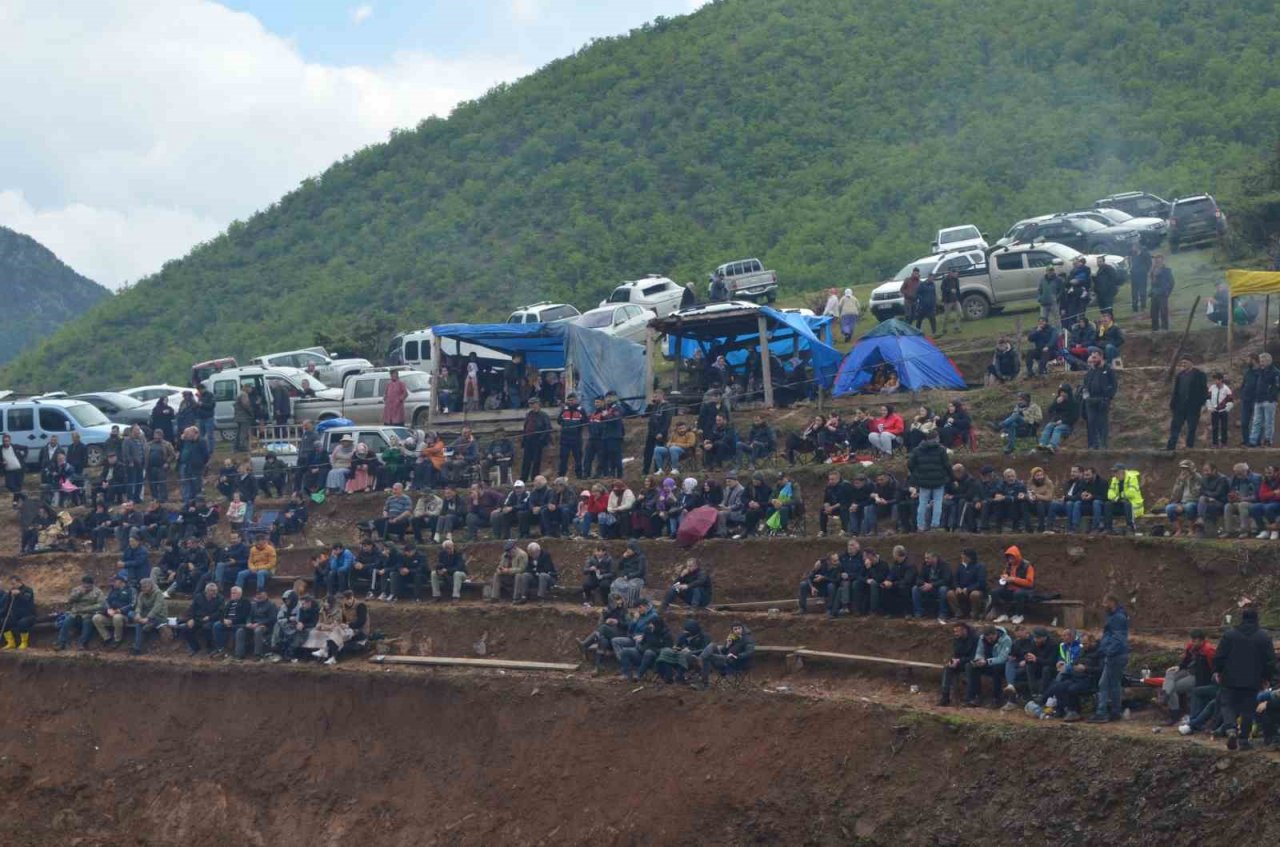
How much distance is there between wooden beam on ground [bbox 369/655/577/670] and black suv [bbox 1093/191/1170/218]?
27164 millimetres

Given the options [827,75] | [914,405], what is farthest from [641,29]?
[914,405]

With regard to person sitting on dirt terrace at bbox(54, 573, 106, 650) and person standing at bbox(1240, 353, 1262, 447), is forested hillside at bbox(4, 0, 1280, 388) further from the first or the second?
person standing at bbox(1240, 353, 1262, 447)

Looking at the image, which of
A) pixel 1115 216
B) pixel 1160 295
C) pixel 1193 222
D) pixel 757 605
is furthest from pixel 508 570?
pixel 1115 216

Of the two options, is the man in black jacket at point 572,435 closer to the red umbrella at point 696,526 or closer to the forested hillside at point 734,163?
the red umbrella at point 696,526

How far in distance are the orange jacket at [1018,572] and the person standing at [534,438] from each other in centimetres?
1092

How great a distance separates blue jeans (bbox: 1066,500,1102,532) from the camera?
2281 centimetres

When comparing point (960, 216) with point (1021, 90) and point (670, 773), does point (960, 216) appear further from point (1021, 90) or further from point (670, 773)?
point (670, 773)

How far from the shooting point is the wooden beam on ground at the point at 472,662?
24.1 metres

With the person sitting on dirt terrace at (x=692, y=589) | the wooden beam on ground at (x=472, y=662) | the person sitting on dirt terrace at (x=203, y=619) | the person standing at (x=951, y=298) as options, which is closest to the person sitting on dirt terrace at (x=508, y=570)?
the wooden beam on ground at (x=472, y=662)

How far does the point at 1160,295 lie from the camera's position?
103ft

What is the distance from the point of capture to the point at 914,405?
3083 centimetres

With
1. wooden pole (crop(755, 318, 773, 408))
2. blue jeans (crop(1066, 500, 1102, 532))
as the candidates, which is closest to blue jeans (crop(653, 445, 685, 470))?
wooden pole (crop(755, 318, 773, 408))

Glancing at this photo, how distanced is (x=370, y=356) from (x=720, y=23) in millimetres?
34722

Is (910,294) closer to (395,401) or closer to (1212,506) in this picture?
(395,401)
